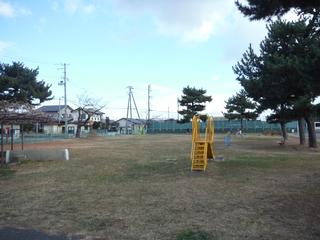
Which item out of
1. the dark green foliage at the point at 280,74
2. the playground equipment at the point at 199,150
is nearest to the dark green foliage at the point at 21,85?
the dark green foliage at the point at 280,74

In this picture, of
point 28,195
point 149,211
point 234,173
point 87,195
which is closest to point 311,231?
point 149,211

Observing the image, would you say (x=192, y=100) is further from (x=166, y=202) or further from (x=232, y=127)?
(x=166, y=202)

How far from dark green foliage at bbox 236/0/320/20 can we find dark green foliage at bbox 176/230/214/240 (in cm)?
404

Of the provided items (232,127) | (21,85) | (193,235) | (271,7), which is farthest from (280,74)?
(232,127)

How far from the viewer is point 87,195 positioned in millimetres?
10734

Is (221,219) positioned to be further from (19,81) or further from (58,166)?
(19,81)

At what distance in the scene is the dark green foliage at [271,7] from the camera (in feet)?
24.3

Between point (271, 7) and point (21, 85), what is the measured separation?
3763 cm

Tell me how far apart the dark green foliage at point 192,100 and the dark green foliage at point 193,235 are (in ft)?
212

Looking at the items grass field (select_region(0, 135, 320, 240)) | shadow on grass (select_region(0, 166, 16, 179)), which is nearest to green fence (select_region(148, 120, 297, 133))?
shadow on grass (select_region(0, 166, 16, 179))

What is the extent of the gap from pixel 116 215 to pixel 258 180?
19.1 feet

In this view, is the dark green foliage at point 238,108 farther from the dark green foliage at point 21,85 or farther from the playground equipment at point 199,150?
the playground equipment at point 199,150

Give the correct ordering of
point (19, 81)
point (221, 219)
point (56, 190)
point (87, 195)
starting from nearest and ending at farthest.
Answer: point (221, 219) → point (87, 195) → point (56, 190) → point (19, 81)

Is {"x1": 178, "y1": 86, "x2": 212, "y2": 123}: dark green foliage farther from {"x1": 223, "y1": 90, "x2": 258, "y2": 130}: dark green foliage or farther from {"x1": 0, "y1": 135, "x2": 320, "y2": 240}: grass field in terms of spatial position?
{"x1": 0, "y1": 135, "x2": 320, "y2": 240}: grass field
